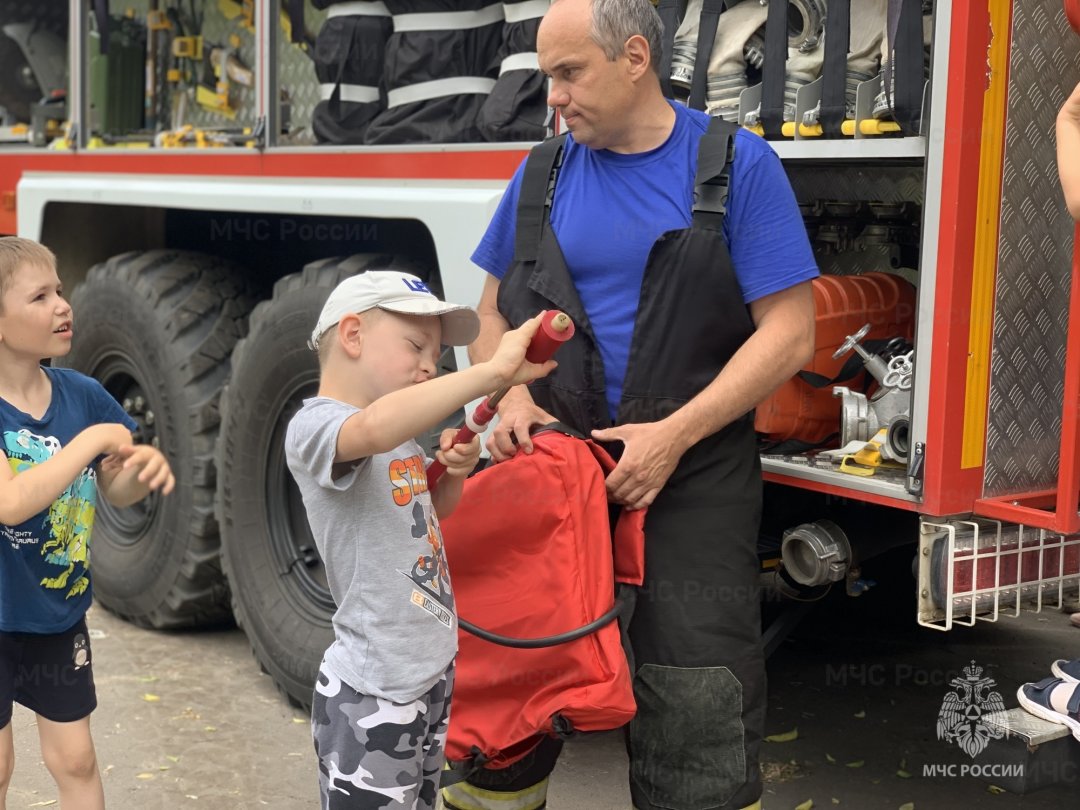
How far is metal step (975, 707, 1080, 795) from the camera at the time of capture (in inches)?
110

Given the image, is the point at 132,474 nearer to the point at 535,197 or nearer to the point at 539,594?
the point at 539,594

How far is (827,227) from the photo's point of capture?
4.02 m

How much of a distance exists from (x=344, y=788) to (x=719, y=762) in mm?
768

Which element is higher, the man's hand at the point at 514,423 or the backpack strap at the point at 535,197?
the backpack strap at the point at 535,197

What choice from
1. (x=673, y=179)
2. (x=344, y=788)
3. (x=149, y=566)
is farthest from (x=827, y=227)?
(x=149, y=566)

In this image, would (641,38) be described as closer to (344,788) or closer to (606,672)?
(606,672)

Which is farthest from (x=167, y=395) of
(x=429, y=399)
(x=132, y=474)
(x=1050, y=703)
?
(x=1050, y=703)

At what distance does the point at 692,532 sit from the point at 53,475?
1.21 metres

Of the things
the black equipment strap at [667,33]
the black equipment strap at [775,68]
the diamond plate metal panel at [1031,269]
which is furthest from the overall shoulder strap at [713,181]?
the black equipment strap at [667,33]

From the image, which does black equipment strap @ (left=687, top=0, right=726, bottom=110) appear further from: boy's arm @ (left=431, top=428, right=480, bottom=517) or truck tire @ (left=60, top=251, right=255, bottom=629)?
truck tire @ (left=60, top=251, right=255, bottom=629)

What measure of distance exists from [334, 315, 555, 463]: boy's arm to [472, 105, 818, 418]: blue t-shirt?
54cm

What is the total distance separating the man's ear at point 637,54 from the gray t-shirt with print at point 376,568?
0.90 metres

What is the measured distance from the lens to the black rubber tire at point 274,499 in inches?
168

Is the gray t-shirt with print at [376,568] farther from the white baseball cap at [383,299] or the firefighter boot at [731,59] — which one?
the firefighter boot at [731,59]
